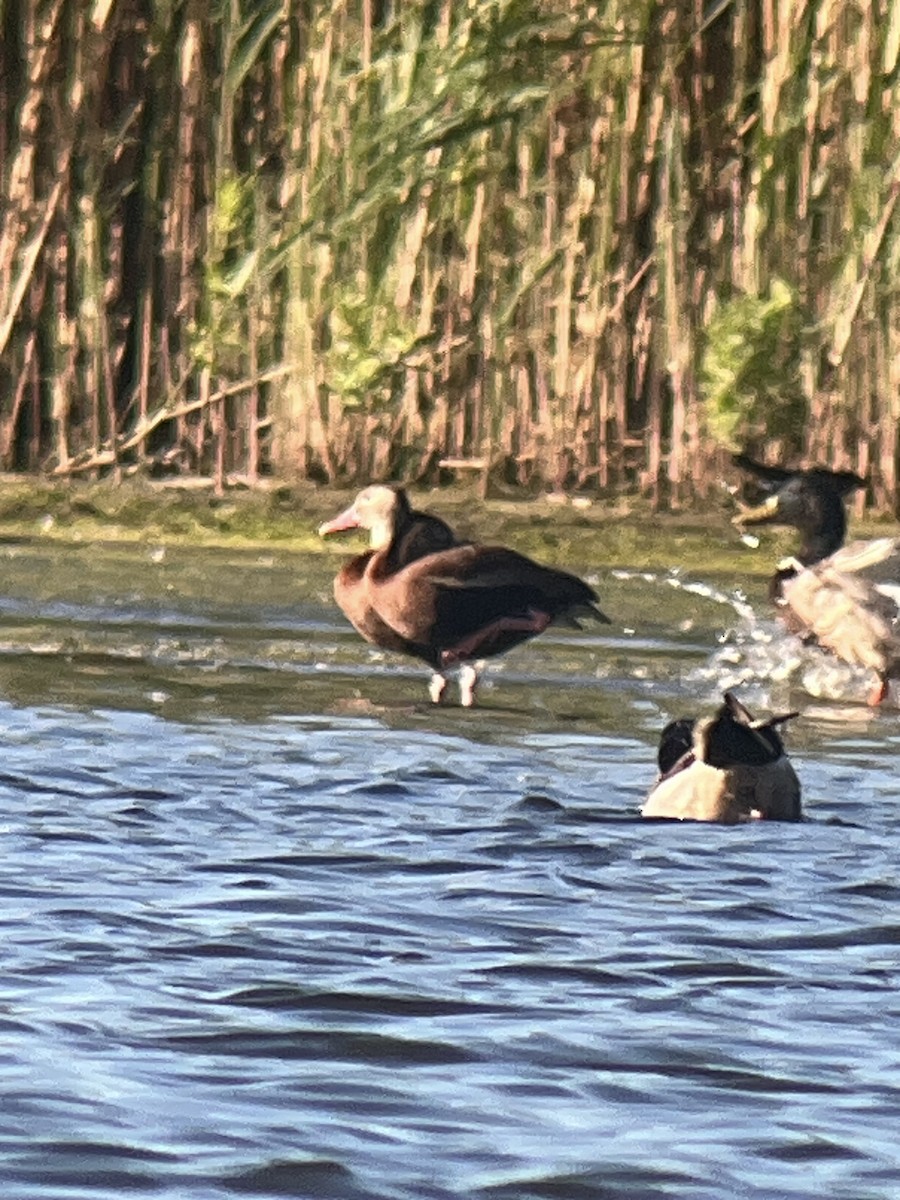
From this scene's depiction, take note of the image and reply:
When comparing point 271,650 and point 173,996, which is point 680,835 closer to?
point 173,996

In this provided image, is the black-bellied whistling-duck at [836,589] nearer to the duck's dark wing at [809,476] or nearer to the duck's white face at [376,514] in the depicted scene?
the duck's dark wing at [809,476]

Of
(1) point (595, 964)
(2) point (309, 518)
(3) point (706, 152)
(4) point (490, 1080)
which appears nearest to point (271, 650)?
(2) point (309, 518)

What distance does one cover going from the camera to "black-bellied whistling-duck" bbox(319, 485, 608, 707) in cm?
967

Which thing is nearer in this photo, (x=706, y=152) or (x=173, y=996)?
(x=173, y=996)

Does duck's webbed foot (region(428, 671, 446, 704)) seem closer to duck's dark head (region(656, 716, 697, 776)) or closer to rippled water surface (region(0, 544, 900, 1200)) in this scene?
rippled water surface (region(0, 544, 900, 1200))

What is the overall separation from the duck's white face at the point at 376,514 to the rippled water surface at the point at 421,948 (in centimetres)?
63

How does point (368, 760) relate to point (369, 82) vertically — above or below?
below

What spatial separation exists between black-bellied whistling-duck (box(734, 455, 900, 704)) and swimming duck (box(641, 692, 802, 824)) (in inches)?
104

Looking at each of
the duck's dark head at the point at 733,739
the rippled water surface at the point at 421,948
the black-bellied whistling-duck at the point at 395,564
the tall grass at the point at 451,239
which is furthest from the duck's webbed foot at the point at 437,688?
the duck's dark head at the point at 733,739

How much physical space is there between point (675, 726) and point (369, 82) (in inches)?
183

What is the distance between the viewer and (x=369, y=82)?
37.8 ft

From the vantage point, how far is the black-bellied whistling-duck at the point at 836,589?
9859 mm

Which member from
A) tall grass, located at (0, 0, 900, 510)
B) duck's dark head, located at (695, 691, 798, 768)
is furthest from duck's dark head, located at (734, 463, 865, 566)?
duck's dark head, located at (695, 691, 798, 768)

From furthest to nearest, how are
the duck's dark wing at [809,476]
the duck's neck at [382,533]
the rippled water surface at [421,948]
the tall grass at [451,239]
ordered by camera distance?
the tall grass at [451,239] < the duck's dark wing at [809,476] < the duck's neck at [382,533] < the rippled water surface at [421,948]
